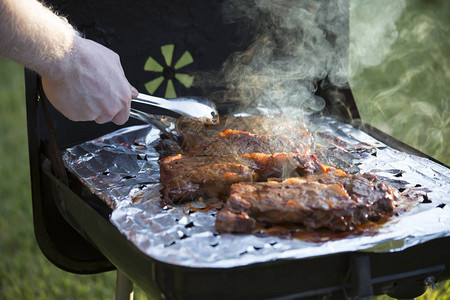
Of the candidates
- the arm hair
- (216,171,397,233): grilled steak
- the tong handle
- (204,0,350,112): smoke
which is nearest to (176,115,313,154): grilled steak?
the tong handle

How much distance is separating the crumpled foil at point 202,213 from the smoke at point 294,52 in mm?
444

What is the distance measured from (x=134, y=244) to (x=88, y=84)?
2.18 ft

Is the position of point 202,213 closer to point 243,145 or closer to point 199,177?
point 199,177

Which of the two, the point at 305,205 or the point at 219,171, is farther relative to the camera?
the point at 219,171

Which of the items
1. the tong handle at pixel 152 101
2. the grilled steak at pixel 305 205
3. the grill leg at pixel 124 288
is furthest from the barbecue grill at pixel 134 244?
the tong handle at pixel 152 101

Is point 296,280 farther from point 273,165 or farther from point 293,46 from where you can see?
point 293,46

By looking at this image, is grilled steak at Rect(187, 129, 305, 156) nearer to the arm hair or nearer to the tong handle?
the tong handle

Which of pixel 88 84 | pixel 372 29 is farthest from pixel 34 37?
pixel 372 29

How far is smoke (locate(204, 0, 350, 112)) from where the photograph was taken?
10.2ft

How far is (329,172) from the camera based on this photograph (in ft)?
7.23

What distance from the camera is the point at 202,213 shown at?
1.98 meters

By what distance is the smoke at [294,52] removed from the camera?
310cm

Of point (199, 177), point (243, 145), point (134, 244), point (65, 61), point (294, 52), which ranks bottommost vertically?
point (134, 244)

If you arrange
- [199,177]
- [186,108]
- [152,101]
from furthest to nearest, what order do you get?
[186,108], [152,101], [199,177]
